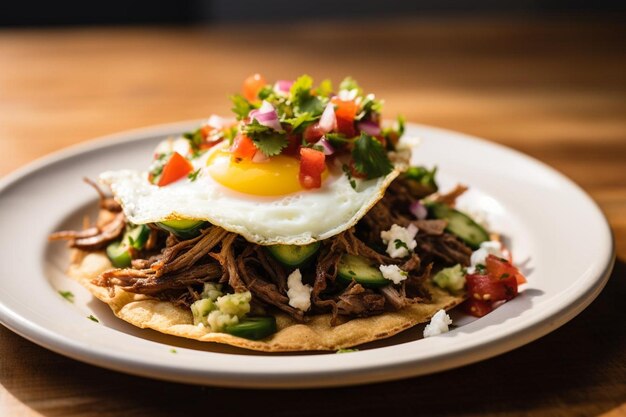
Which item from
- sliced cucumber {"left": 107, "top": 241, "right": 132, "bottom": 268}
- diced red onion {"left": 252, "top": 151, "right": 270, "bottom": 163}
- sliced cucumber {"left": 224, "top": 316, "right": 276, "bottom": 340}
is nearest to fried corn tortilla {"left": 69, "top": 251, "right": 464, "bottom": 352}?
sliced cucumber {"left": 224, "top": 316, "right": 276, "bottom": 340}

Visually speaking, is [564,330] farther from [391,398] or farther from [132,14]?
[132,14]

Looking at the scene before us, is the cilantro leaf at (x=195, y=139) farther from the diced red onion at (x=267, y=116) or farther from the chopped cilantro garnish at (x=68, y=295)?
the chopped cilantro garnish at (x=68, y=295)

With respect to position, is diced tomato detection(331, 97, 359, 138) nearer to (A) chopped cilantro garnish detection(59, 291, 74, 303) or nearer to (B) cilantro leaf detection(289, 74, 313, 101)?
(B) cilantro leaf detection(289, 74, 313, 101)

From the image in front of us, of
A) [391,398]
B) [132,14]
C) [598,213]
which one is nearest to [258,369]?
[391,398]

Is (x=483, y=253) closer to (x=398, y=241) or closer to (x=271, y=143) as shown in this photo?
Answer: (x=398, y=241)

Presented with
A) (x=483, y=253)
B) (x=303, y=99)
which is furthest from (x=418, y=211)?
(x=303, y=99)

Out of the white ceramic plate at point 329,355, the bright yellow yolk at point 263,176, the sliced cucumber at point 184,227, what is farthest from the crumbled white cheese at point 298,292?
the sliced cucumber at point 184,227
